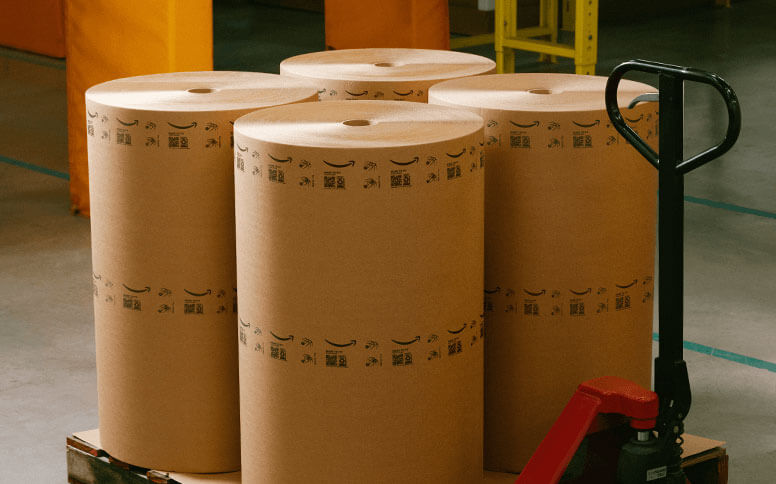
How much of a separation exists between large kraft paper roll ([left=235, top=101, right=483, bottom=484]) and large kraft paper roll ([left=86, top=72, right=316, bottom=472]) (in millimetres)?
198

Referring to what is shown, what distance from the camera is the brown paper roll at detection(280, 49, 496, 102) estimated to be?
3131 mm

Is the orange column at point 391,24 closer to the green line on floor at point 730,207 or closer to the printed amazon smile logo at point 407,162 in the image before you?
the green line on floor at point 730,207

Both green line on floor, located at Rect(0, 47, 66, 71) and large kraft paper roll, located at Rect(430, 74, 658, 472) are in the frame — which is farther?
green line on floor, located at Rect(0, 47, 66, 71)

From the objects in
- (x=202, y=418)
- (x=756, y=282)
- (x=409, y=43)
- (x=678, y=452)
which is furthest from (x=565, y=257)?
(x=409, y=43)

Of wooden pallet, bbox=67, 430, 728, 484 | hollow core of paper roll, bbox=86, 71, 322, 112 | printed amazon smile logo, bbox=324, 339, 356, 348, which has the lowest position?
wooden pallet, bbox=67, 430, 728, 484

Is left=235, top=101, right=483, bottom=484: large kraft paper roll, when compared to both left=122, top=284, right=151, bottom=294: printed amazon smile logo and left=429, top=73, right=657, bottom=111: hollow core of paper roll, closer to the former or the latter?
left=429, top=73, right=657, bottom=111: hollow core of paper roll

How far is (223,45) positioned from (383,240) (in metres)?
9.79

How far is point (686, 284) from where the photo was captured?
511cm

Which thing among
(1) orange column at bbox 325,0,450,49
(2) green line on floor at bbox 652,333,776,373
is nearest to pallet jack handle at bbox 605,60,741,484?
(2) green line on floor at bbox 652,333,776,373

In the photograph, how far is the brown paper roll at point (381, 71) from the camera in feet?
10.3

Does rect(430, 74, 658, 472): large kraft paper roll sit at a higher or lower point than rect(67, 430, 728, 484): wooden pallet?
higher

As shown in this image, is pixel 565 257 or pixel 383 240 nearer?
pixel 383 240

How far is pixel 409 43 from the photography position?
6.74 m

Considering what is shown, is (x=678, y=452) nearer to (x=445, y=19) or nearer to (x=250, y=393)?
(x=250, y=393)
